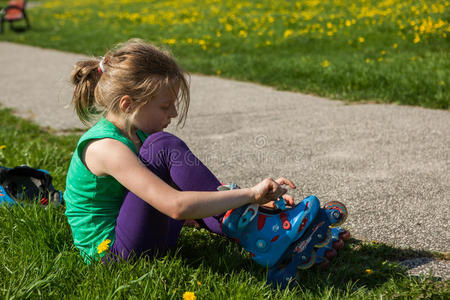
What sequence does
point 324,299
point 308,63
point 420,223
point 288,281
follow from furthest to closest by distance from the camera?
point 308,63
point 420,223
point 288,281
point 324,299

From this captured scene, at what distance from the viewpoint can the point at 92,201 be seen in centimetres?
215

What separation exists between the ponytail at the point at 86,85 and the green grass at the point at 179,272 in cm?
57

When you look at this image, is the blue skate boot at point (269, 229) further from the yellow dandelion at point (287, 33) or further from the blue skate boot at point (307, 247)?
the yellow dandelion at point (287, 33)

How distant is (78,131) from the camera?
15.8ft

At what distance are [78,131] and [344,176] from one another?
8.45ft

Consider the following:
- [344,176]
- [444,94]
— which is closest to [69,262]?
[344,176]

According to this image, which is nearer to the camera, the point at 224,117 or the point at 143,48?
the point at 143,48

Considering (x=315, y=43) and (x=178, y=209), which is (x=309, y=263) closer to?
(x=178, y=209)

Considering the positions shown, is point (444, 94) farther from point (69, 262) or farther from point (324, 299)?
point (69, 262)

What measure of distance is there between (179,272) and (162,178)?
0.38 meters

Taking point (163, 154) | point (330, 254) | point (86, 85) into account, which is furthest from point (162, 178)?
point (330, 254)

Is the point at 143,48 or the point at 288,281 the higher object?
the point at 143,48

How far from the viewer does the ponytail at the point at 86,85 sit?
2254mm

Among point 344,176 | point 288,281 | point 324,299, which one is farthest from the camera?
point 344,176
